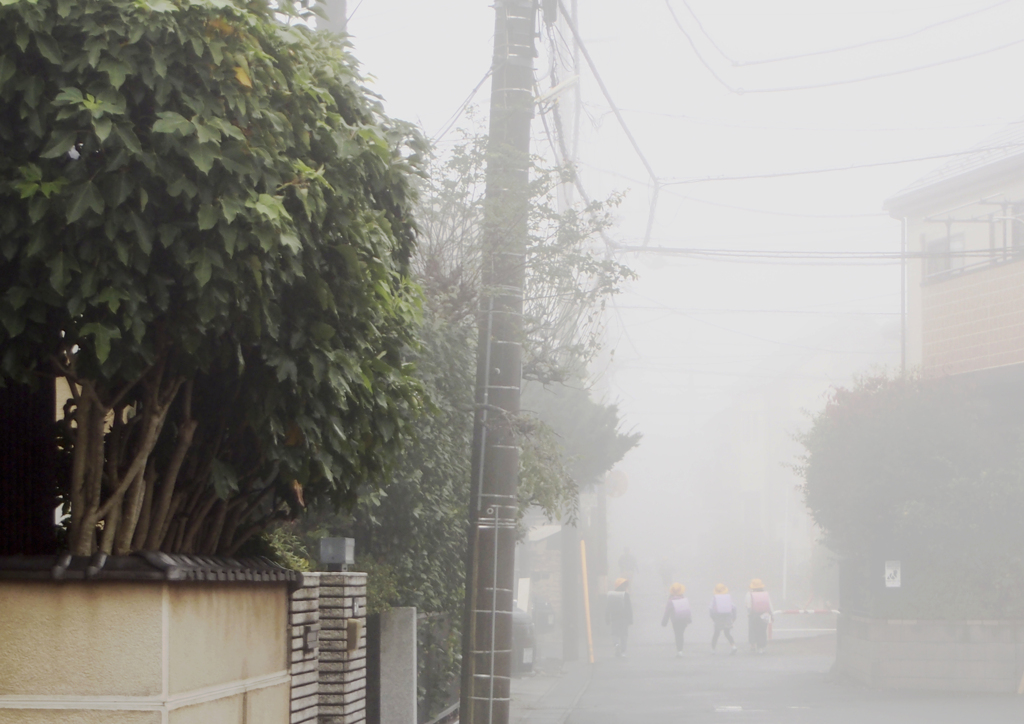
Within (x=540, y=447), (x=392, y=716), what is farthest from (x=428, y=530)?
(x=392, y=716)

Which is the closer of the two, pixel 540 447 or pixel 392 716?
pixel 392 716

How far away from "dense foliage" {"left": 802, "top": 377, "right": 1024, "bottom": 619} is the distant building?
1371 millimetres

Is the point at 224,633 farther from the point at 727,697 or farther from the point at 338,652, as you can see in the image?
the point at 727,697

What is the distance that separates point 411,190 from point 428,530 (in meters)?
7.28

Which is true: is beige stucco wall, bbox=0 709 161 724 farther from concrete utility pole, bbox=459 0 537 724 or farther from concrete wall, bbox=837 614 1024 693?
concrete wall, bbox=837 614 1024 693

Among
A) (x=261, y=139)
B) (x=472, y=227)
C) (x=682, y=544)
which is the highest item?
(x=472, y=227)

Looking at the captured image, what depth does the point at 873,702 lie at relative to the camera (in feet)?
65.1

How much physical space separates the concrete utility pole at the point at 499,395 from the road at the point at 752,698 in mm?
6180

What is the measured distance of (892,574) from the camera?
2350cm

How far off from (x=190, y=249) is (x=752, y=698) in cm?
1730

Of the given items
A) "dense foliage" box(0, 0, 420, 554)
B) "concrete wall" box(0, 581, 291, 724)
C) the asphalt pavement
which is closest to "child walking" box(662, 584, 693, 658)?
the asphalt pavement

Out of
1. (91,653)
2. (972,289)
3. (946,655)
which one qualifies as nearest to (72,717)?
(91,653)

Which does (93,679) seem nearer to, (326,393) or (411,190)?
(326,393)

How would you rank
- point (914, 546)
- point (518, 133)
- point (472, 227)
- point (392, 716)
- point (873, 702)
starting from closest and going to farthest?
point (392, 716)
point (518, 133)
point (472, 227)
point (873, 702)
point (914, 546)
